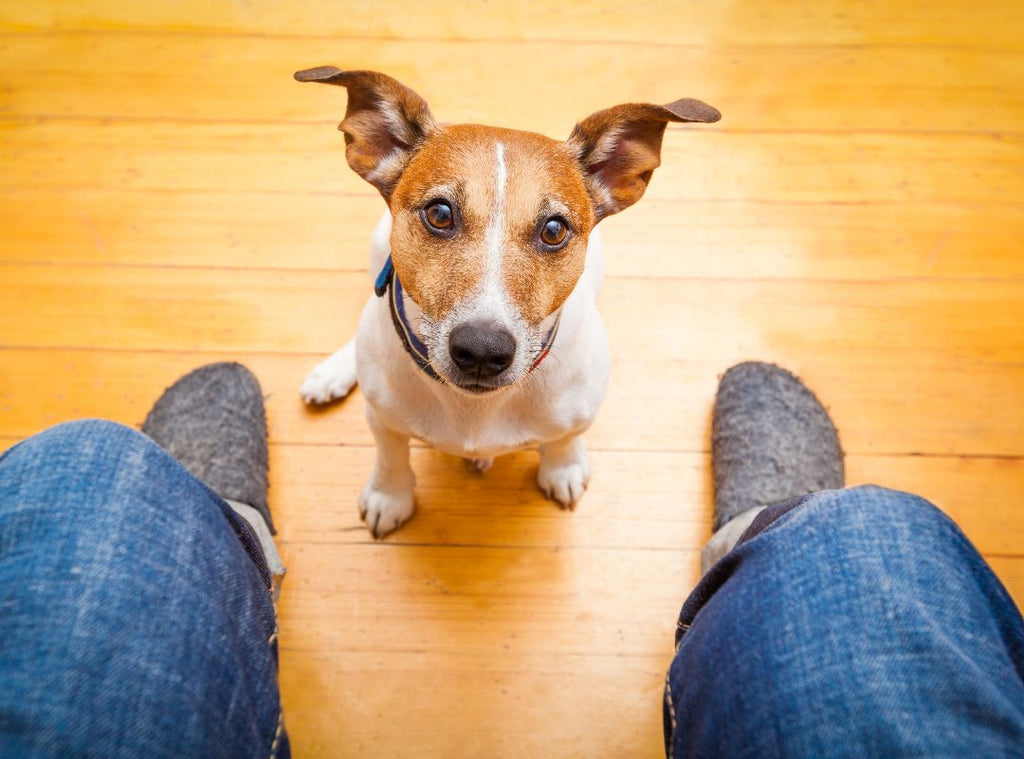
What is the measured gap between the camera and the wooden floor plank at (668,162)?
245 centimetres

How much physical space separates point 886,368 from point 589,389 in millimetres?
1145

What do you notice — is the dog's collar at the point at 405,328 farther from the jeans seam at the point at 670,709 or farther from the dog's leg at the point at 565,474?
the jeans seam at the point at 670,709

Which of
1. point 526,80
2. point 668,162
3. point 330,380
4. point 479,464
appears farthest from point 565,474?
point 526,80

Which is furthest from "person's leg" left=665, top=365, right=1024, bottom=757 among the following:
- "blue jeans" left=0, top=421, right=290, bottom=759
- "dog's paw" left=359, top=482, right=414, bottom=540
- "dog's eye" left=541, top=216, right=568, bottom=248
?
"dog's paw" left=359, top=482, right=414, bottom=540

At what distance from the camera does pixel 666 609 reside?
191 cm

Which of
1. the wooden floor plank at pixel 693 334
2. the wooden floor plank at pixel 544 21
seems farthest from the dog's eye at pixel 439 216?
the wooden floor plank at pixel 544 21

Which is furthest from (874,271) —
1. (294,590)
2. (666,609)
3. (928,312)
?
(294,590)

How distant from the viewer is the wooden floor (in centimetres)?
188

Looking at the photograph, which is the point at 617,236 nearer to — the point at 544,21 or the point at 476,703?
the point at 544,21

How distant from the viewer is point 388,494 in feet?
6.32

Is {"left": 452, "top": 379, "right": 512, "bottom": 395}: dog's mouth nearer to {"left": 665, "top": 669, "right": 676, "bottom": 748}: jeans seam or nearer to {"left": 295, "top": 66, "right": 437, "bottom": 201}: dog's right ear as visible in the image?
{"left": 295, "top": 66, "right": 437, "bottom": 201}: dog's right ear

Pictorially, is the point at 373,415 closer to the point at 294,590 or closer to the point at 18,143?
the point at 294,590

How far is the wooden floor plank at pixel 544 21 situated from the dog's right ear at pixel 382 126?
1436mm

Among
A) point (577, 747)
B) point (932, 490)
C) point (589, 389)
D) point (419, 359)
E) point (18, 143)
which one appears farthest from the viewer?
point (18, 143)
